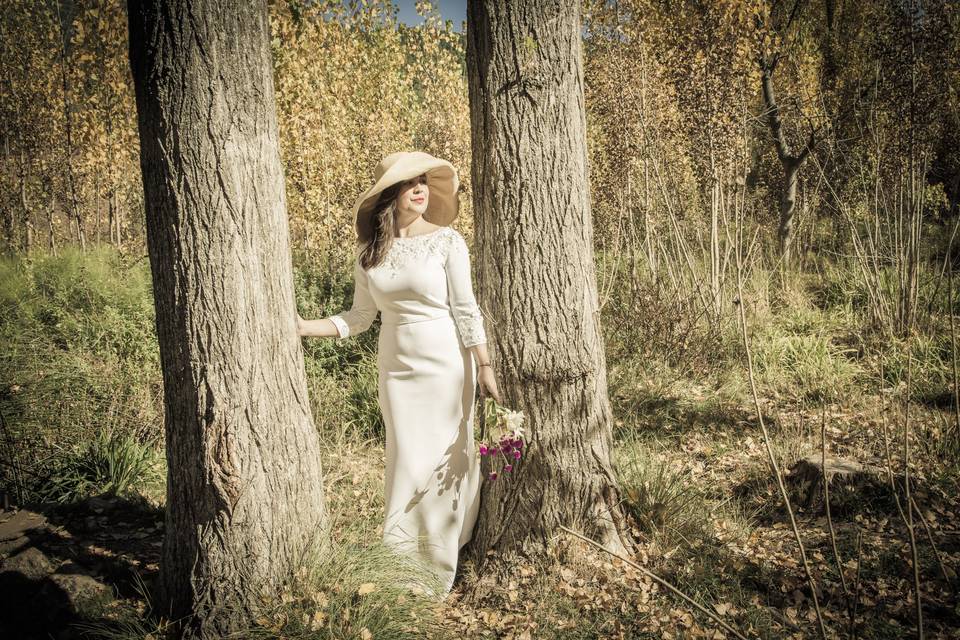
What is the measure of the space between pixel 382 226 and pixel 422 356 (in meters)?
0.69

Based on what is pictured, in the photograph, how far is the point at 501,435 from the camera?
2402mm

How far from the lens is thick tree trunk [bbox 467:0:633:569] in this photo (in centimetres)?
224

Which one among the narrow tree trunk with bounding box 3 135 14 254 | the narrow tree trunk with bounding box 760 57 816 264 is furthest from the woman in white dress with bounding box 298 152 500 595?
the narrow tree trunk with bounding box 3 135 14 254

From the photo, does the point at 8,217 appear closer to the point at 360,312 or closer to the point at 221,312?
the point at 360,312

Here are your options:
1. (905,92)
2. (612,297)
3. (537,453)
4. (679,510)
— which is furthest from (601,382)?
(905,92)

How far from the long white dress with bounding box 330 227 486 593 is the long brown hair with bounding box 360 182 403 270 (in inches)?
1.6

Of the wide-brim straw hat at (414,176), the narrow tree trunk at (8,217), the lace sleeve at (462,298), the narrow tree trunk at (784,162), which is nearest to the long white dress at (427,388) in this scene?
the lace sleeve at (462,298)

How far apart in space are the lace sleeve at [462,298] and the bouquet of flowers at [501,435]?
315mm

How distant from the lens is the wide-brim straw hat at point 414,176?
259cm

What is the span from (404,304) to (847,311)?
5.47 m

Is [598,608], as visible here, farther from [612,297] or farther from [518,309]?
[612,297]

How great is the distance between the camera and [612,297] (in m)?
5.85

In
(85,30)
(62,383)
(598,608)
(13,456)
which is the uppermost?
(85,30)

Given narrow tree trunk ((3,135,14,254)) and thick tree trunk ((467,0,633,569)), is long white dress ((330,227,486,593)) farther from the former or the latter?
narrow tree trunk ((3,135,14,254))
